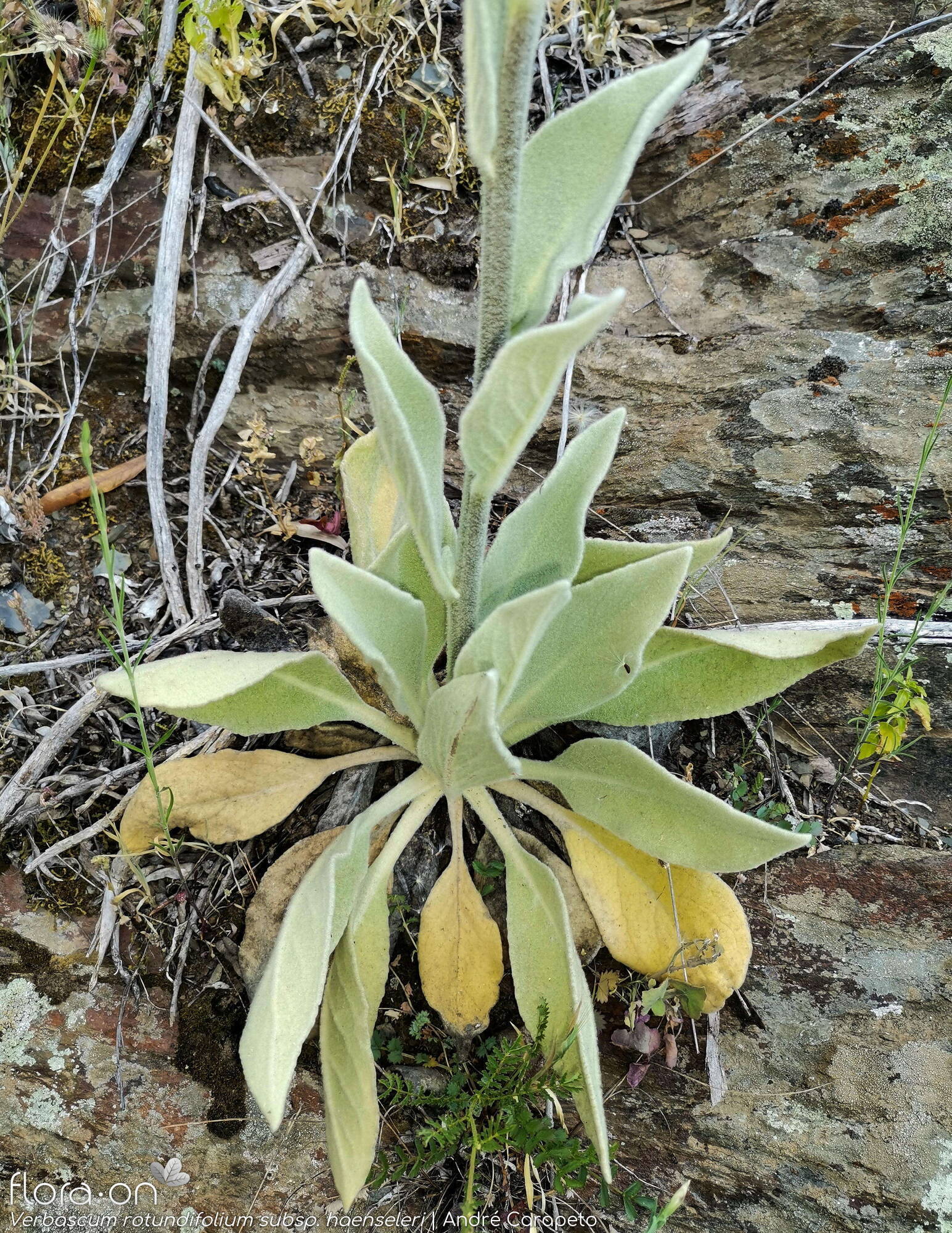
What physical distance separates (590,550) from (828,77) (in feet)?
5.38

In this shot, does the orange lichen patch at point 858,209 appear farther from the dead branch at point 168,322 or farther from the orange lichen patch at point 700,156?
the dead branch at point 168,322

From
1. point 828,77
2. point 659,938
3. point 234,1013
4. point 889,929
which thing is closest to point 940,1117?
point 889,929

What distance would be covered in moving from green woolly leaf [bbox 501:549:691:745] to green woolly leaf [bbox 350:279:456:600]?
0.81 ft

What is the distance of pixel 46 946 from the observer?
1.62 m

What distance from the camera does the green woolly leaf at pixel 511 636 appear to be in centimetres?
112

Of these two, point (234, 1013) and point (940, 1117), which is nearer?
point (940, 1117)

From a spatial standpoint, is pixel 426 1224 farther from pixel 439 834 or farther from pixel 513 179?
pixel 513 179

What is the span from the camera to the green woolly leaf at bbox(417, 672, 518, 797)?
1.19 m

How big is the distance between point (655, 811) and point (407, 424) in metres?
0.79

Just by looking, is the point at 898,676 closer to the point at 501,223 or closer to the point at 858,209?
the point at 858,209

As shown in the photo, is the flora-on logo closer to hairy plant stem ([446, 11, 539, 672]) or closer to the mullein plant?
the mullein plant

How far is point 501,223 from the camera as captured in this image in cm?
106

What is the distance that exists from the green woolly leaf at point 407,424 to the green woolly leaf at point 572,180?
7.7 inches

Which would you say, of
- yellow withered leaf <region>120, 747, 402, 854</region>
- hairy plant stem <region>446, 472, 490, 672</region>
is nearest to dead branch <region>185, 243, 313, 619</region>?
yellow withered leaf <region>120, 747, 402, 854</region>
